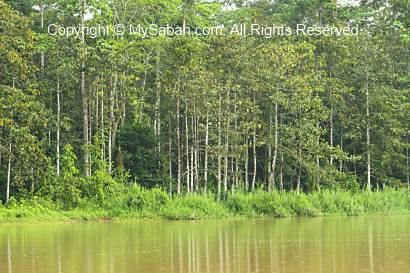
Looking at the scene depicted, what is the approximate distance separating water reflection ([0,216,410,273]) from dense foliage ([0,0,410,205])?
5736 mm

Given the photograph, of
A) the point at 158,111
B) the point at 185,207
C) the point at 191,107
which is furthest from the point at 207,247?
the point at 158,111

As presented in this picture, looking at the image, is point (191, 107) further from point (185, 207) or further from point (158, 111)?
point (185, 207)

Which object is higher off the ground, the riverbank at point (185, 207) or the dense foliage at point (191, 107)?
the dense foliage at point (191, 107)

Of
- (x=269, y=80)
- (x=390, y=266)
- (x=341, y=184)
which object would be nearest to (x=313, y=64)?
(x=269, y=80)

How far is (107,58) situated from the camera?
3309 cm

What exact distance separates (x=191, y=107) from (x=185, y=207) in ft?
20.0

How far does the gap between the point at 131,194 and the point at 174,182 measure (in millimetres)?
6981

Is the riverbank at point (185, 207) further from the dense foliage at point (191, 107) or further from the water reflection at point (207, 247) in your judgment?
the water reflection at point (207, 247)

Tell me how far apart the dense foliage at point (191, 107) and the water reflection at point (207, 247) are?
5736 mm

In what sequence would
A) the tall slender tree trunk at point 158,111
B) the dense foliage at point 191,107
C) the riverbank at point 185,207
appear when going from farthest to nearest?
the tall slender tree trunk at point 158,111, the dense foliage at point 191,107, the riverbank at point 185,207

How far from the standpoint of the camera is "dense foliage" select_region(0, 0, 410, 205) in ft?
100.0

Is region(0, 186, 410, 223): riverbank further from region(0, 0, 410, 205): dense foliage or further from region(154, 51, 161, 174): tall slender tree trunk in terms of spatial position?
region(154, 51, 161, 174): tall slender tree trunk

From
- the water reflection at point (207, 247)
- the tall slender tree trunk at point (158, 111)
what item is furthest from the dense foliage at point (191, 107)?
→ the water reflection at point (207, 247)

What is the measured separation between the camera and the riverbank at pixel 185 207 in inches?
1124
